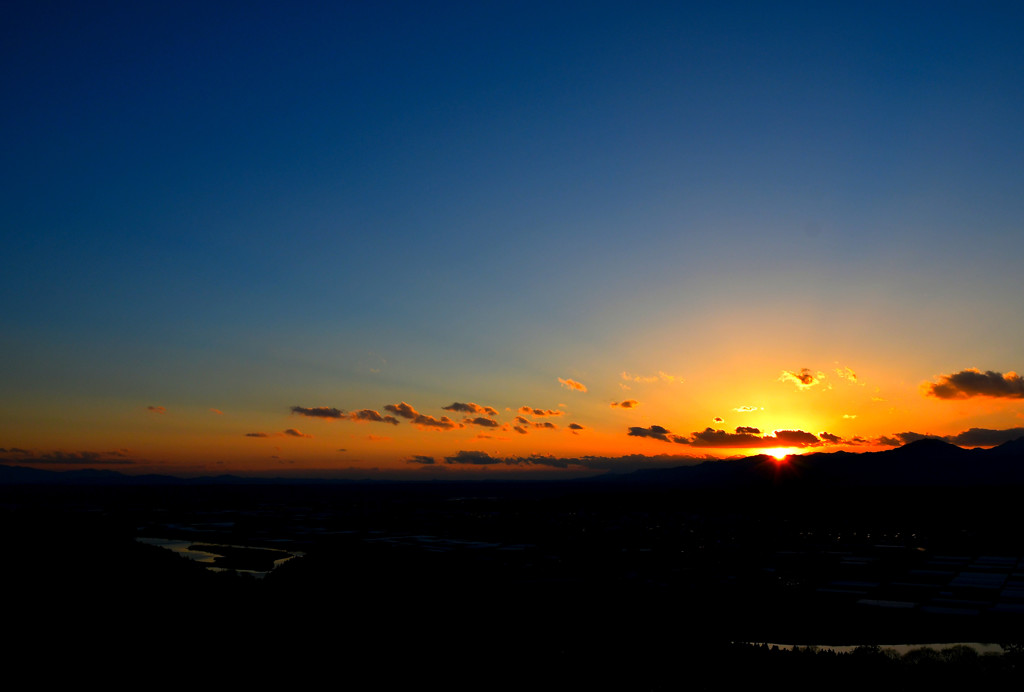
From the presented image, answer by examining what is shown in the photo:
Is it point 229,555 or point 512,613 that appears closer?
point 512,613

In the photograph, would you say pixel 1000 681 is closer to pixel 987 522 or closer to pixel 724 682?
pixel 724 682

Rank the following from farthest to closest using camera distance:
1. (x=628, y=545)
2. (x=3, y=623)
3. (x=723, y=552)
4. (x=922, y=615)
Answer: (x=628, y=545) < (x=723, y=552) < (x=922, y=615) < (x=3, y=623)

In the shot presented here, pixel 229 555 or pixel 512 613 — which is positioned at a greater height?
pixel 512 613

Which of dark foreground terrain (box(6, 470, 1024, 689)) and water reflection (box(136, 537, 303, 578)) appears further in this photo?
water reflection (box(136, 537, 303, 578))

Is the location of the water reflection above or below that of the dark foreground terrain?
below

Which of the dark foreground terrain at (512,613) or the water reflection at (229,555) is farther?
the water reflection at (229,555)

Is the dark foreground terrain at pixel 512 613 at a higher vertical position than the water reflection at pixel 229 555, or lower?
higher

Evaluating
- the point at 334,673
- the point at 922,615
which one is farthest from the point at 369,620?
the point at 922,615

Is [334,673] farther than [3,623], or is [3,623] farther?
[3,623]

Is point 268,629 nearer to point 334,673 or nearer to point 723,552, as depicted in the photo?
point 334,673

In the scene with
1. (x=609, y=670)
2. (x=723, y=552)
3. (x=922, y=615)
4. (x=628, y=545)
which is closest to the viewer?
(x=609, y=670)
